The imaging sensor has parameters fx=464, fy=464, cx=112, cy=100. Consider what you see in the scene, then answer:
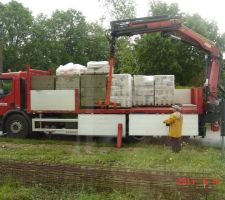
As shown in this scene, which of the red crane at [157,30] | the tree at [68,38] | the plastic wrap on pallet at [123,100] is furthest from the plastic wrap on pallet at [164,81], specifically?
the tree at [68,38]

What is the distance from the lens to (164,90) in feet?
48.9

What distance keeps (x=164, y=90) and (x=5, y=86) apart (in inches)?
228

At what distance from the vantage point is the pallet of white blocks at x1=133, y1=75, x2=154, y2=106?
591 inches

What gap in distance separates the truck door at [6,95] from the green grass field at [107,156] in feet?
4.47

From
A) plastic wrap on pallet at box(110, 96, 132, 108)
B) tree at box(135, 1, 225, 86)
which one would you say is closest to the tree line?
tree at box(135, 1, 225, 86)

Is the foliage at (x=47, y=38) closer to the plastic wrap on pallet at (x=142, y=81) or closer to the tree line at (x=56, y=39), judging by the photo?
the tree line at (x=56, y=39)

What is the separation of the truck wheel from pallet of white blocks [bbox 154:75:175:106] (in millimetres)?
4668

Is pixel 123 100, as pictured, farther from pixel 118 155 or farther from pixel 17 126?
pixel 17 126

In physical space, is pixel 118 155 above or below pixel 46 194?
above

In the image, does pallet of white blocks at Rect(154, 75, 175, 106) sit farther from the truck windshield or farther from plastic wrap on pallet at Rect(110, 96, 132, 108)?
the truck windshield

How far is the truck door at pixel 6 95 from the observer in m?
16.4

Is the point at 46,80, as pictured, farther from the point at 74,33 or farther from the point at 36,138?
the point at 74,33

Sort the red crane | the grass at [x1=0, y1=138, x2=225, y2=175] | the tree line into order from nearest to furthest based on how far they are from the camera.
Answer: the grass at [x1=0, y1=138, x2=225, y2=175]
the red crane
the tree line

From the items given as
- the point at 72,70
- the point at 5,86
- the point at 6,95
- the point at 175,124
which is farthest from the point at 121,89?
the point at 5,86
